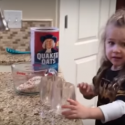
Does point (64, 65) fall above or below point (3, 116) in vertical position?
below

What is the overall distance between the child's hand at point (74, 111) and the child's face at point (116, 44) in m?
0.26

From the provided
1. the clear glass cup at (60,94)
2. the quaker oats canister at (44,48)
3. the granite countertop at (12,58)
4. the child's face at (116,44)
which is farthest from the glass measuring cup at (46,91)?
the granite countertop at (12,58)

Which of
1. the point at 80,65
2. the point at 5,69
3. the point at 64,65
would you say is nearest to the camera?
the point at 5,69

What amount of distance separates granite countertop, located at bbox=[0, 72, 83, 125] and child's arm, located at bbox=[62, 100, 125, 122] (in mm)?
21

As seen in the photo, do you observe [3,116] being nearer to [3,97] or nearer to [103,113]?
[3,97]

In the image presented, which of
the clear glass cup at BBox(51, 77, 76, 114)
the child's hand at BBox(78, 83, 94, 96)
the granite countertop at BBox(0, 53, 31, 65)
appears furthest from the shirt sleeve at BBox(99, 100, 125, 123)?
the granite countertop at BBox(0, 53, 31, 65)

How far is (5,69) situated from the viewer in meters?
1.12

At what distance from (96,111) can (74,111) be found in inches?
3.8

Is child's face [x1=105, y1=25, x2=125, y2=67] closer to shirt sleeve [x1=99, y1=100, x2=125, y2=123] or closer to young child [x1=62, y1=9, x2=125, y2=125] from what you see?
young child [x1=62, y1=9, x2=125, y2=125]

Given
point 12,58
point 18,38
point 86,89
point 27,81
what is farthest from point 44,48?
point 18,38

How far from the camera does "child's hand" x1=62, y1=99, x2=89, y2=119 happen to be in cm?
62

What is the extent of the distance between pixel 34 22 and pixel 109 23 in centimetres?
63

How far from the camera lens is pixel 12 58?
1202mm

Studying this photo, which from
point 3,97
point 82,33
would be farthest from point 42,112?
point 82,33
